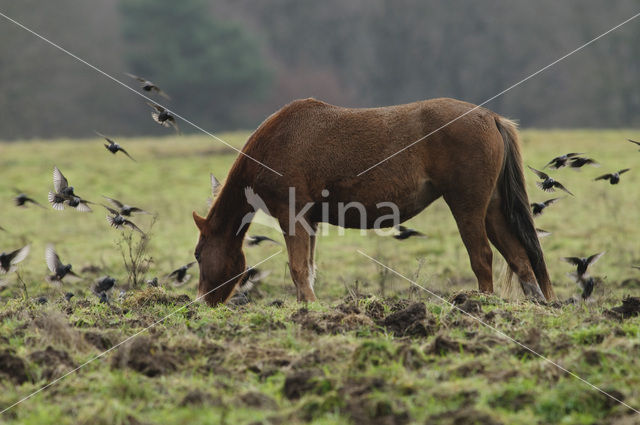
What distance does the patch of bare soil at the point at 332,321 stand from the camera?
6.14m

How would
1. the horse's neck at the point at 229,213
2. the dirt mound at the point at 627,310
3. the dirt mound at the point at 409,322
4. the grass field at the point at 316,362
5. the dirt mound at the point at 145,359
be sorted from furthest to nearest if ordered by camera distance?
the horse's neck at the point at 229,213
the dirt mound at the point at 627,310
the dirt mound at the point at 409,322
the dirt mound at the point at 145,359
the grass field at the point at 316,362

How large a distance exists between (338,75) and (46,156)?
33339 mm

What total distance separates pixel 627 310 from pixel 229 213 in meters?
4.02

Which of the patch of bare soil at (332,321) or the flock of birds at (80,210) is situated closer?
the patch of bare soil at (332,321)

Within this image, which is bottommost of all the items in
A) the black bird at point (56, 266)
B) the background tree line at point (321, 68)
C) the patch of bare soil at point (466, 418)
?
the patch of bare soil at point (466, 418)

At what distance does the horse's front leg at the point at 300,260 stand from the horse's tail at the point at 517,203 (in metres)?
2.25

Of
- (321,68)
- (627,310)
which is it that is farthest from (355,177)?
(321,68)

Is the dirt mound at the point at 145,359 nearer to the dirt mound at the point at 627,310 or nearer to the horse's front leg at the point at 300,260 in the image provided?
the horse's front leg at the point at 300,260

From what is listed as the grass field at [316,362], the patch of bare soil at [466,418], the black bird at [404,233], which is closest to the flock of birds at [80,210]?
the grass field at [316,362]

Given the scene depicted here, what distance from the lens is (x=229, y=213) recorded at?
802 cm

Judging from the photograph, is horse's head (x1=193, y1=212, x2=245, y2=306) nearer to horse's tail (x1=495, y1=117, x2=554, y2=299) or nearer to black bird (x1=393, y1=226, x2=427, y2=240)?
black bird (x1=393, y1=226, x2=427, y2=240)

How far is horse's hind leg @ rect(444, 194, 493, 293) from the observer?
7.87 m

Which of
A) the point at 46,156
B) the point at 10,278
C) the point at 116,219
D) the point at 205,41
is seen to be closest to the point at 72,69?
the point at 205,41

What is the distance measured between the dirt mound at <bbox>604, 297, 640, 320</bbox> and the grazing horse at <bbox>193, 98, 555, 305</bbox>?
139 cm
